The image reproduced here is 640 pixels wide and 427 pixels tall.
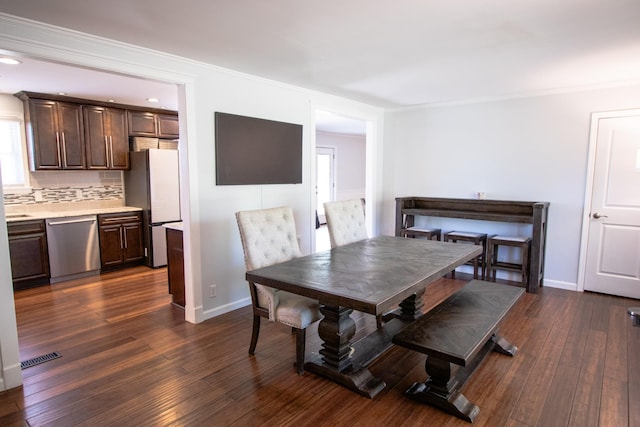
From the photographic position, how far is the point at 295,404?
218 cm

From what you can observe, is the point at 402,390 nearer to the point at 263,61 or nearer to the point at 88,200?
the point at 263,61

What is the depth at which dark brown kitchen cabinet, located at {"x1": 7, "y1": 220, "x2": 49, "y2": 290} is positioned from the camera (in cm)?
425

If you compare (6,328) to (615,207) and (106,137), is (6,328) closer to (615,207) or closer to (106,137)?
(106,137)

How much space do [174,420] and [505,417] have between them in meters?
1.85

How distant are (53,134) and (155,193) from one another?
4.53ft

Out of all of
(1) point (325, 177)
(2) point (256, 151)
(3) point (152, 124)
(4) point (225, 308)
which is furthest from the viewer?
(1) point (325, 177)

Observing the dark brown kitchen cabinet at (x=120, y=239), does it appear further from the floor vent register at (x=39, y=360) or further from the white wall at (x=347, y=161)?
the white wall at (x=347, y=161)

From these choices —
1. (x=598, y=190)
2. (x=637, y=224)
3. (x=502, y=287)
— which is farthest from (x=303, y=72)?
(x=637, y=224)

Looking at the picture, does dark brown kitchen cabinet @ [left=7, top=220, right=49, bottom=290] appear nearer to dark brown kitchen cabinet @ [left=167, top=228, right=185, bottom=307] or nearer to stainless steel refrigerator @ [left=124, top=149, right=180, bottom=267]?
stainless steel refrigerator @ [left=124, top=149, right=180, bottom=267]

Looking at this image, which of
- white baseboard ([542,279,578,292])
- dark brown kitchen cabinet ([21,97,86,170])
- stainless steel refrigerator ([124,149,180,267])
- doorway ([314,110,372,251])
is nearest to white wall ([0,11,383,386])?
stainless steel refrigerator ([124,149,180,267])

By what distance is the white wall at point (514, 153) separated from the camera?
13.8 ft

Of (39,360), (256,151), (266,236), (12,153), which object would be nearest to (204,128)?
(256,151)

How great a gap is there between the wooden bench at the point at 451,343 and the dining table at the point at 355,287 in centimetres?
23

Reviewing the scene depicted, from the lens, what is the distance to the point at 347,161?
978 centimetres
